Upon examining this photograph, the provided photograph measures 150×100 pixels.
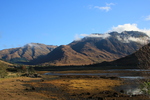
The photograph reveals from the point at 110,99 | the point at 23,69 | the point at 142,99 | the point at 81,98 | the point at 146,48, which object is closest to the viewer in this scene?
the point at 146,48

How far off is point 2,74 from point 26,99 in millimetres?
52725

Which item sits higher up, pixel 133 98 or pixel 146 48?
pixel 146 48

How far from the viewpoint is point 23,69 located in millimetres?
127938

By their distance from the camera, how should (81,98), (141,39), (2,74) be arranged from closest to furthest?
1. (141,39)
2. (81,98)
3. (2,74)

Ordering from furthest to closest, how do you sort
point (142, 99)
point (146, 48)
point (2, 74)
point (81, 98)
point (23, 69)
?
point (23, 69), point (2, 74), point (81, 98), point (142, 99), point (146, 48)

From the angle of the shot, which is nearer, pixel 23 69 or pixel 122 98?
pixel 122 98

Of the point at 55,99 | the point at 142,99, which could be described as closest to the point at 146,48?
the point at 142,99

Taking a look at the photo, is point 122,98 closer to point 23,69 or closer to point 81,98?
point 81,98

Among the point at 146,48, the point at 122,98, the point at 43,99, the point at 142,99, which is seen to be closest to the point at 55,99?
the point at 43,99

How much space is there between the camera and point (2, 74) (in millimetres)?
74375

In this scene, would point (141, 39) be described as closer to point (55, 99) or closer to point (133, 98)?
point (133, 98)

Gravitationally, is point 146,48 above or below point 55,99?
above

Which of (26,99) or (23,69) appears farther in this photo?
(23,69)

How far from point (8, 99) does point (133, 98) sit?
19227 mm
